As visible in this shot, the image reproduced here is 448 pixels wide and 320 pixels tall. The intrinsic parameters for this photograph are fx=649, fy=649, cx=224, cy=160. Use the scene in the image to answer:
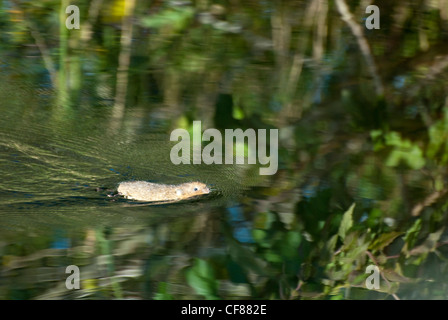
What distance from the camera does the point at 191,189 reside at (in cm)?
233

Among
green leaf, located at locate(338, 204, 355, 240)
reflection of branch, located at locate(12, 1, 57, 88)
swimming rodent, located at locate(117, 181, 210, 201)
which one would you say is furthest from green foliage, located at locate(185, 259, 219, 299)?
reflection of branch, located at locate(12, 1, 57, 88)

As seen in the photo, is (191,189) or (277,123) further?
(277,123)

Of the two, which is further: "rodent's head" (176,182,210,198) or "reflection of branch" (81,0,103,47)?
"reflection of branch" (81,0,103,47)

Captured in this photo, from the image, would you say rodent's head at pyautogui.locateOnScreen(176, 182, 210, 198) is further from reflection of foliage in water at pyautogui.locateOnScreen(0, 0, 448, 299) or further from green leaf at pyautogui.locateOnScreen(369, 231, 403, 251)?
green leaf at pyautogui.locateOnScreen(369, 231, 403, 251)

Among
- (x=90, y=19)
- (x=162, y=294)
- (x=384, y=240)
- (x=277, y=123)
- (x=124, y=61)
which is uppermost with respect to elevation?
(x=90, y=19)

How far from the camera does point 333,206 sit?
2328 millimetres

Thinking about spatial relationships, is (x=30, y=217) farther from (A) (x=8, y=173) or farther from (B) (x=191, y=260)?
(B) (x=191, y=260)
